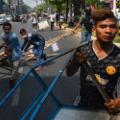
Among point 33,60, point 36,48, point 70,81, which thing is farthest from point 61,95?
point 33,60

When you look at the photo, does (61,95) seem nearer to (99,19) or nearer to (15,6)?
(99,19)

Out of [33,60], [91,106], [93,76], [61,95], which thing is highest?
[93,76]

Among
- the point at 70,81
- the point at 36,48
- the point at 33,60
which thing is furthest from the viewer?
the point at 33,60

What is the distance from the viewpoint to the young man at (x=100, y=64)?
13.4ft

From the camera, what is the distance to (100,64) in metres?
4.19

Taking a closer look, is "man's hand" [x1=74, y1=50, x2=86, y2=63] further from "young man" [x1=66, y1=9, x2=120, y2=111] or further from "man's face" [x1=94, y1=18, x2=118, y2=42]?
"man's face" [x1=94, y1=18, x2=118, y2=42]

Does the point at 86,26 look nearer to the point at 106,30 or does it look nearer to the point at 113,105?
the point at 106,30

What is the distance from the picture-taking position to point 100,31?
4.05 metres

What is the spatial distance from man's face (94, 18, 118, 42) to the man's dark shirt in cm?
18

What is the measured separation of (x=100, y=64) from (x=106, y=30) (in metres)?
0.31

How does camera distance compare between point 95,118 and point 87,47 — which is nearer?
point 95,118

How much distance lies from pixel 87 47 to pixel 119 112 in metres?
0.62

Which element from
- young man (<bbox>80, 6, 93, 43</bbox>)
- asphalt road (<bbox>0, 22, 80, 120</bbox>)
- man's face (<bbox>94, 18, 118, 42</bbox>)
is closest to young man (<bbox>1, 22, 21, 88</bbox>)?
asphalt road (<bbox>0, 22, 80, 120</bbox>)

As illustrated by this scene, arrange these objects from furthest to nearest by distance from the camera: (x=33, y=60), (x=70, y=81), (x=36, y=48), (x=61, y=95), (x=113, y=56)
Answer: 1. (x=33, y=60)
2. (x=36, y=48)
3. (x=70, y=81)
4. (x=61, y=95)
5. (x=113, y=56)
